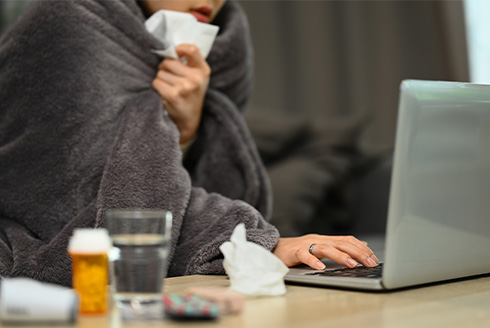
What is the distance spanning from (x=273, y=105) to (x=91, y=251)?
8.54 ft

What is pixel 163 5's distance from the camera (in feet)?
4.36

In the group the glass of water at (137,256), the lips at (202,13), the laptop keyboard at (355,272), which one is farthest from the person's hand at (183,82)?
the glass of water at (137,256)

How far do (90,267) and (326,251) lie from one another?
1.38 ft

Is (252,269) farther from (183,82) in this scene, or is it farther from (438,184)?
(183,82)

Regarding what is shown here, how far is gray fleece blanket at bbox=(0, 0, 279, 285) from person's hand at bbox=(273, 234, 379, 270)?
0.04 metres

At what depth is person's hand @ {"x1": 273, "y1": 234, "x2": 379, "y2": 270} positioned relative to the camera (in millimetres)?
902

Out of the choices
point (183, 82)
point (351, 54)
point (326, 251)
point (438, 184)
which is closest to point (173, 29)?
point (183, 82)

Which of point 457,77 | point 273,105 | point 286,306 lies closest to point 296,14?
point 273,105

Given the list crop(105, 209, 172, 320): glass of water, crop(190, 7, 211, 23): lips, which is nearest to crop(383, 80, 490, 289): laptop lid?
crop(105, 209, 172, 320): glass of water

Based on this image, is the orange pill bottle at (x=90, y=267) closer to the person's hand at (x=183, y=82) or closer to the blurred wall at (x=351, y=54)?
the person's hand at (x=183, y=82)

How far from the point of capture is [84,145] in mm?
1159

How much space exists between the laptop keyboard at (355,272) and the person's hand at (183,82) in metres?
0.53

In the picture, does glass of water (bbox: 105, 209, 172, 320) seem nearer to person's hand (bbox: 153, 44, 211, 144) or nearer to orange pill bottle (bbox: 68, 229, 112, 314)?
orange pill bottle (bbox: 68, 229, 112, 314)

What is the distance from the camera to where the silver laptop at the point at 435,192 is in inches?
27.1
